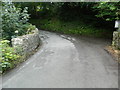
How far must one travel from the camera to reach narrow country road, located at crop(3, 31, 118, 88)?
201 inches

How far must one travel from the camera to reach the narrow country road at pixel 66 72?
5098 mm

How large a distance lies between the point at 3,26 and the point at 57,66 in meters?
4.56

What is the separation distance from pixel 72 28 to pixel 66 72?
11143 millimetres

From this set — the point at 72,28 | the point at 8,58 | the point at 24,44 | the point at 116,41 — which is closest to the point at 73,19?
the point at 72,28

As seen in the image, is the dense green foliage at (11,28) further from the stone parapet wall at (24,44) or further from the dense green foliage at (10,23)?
the stone parapet wall at (24,44)

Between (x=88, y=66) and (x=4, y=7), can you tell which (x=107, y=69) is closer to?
→ (x=88, y=66)

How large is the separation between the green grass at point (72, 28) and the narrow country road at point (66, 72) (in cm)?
614

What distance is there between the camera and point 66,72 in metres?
6.09

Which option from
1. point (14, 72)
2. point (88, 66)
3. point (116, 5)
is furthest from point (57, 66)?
point (116, 5)

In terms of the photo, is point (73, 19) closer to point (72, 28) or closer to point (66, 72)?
point (72, 28)

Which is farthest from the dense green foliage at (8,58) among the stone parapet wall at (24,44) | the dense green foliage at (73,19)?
the dense green foliage at (73,19)

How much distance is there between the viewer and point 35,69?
650 centimetres

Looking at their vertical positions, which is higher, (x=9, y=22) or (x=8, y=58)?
(x=9, y=22)

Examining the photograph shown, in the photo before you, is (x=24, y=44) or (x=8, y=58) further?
(x=24, y=44)
